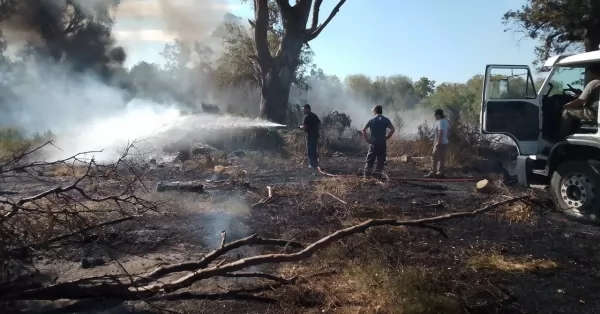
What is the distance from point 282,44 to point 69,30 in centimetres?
2094

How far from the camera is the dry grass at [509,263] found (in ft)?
16.1

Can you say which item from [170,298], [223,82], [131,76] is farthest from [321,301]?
[131,76]

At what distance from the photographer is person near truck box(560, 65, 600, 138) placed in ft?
22.3

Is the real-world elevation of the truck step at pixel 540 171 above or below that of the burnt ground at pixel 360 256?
above

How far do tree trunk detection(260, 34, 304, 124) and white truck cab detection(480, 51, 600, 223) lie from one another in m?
11.0

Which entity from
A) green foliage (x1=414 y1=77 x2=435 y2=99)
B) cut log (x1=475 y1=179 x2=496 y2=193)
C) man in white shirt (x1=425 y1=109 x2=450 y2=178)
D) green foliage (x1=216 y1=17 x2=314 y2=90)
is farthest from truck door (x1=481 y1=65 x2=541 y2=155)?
green foliage (x1=414 y1=77 x2=435 y2=99)

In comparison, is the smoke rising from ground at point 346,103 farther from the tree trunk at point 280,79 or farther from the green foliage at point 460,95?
the tree trunk at point 280,79

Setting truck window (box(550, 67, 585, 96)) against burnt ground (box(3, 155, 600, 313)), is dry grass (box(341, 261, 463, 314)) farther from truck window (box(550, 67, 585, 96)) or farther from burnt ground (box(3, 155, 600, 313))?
truck window (box(550, 67, 585, 96))

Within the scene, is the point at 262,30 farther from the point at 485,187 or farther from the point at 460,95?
the point at 460,95

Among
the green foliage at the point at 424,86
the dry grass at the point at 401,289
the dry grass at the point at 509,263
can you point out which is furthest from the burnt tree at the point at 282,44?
the green foliage at the point at 424,86

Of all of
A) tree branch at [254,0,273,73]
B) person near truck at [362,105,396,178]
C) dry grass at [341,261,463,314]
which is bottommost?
dry grass at [341,261,463,314]

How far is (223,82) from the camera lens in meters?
25.6

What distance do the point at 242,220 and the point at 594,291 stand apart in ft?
13.8

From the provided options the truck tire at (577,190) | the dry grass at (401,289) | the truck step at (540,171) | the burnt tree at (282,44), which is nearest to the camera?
the dry grass at (401,289)
